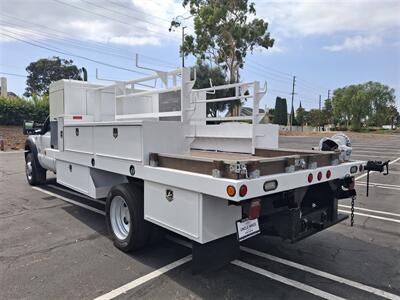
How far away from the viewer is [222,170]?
9.05 ft

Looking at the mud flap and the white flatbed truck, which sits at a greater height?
the white flatbed truck

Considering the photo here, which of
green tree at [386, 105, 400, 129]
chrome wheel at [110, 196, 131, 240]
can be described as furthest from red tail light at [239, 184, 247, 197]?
green tree at [386, 105, 400, 129]

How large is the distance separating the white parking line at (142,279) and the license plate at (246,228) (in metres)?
1.06

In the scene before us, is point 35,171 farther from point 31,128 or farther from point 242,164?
point 242,164

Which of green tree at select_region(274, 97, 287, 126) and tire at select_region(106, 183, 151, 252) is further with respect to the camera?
green tree at select_region(274, 97, 287, 126)

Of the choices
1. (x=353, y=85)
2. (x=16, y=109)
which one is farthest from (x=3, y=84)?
(x=353, y=85)

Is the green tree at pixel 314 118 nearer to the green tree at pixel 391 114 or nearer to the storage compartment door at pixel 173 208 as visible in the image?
the green tree at pixel 391 114

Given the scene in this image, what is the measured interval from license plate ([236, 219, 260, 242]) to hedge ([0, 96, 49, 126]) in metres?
26.4

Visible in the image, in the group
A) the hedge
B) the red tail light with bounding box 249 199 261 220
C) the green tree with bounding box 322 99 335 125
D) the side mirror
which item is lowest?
the red tail light with bounding box 249 199 261 220

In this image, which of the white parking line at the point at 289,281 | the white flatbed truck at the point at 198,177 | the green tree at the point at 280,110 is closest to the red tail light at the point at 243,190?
the white flatbed truck at the point at 198,177

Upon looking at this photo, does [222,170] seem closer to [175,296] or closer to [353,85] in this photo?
[175,296]

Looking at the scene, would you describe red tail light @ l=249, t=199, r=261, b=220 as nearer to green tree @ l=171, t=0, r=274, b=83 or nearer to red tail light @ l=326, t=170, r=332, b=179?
red tail light @ l=326, t=170, r=332, b=179

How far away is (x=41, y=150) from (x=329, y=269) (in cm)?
644

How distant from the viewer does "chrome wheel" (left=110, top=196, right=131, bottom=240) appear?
416 centimetres
